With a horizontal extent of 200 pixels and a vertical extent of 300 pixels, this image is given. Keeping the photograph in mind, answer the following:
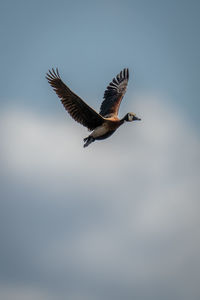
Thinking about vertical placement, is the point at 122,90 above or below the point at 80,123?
above

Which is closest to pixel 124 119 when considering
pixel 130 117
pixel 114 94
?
pixel 130 117

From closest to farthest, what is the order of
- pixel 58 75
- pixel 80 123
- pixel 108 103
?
pixel 58 75 < pixel 80 123 < pixel 108 103

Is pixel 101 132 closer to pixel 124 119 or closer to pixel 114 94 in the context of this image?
pixel 124 119

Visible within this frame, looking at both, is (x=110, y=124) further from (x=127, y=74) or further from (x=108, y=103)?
(x=127, y=74)

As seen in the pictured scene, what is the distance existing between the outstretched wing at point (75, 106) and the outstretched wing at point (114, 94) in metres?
2.50

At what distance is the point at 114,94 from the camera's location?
4116 cm

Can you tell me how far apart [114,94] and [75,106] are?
580 centimetres

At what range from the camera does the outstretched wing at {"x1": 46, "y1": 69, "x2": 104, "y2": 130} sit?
114 ft

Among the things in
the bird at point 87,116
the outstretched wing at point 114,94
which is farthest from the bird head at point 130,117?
the outstretched wing at point 114,94

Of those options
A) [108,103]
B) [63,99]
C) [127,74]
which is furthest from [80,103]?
[127,74]

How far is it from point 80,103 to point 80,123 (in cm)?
175

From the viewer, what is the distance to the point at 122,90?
136ft

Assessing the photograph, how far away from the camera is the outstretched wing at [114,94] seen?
3944 centimetres

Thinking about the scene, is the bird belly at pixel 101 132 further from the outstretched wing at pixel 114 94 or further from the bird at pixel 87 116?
the outstretched wing at pixel 114 94
